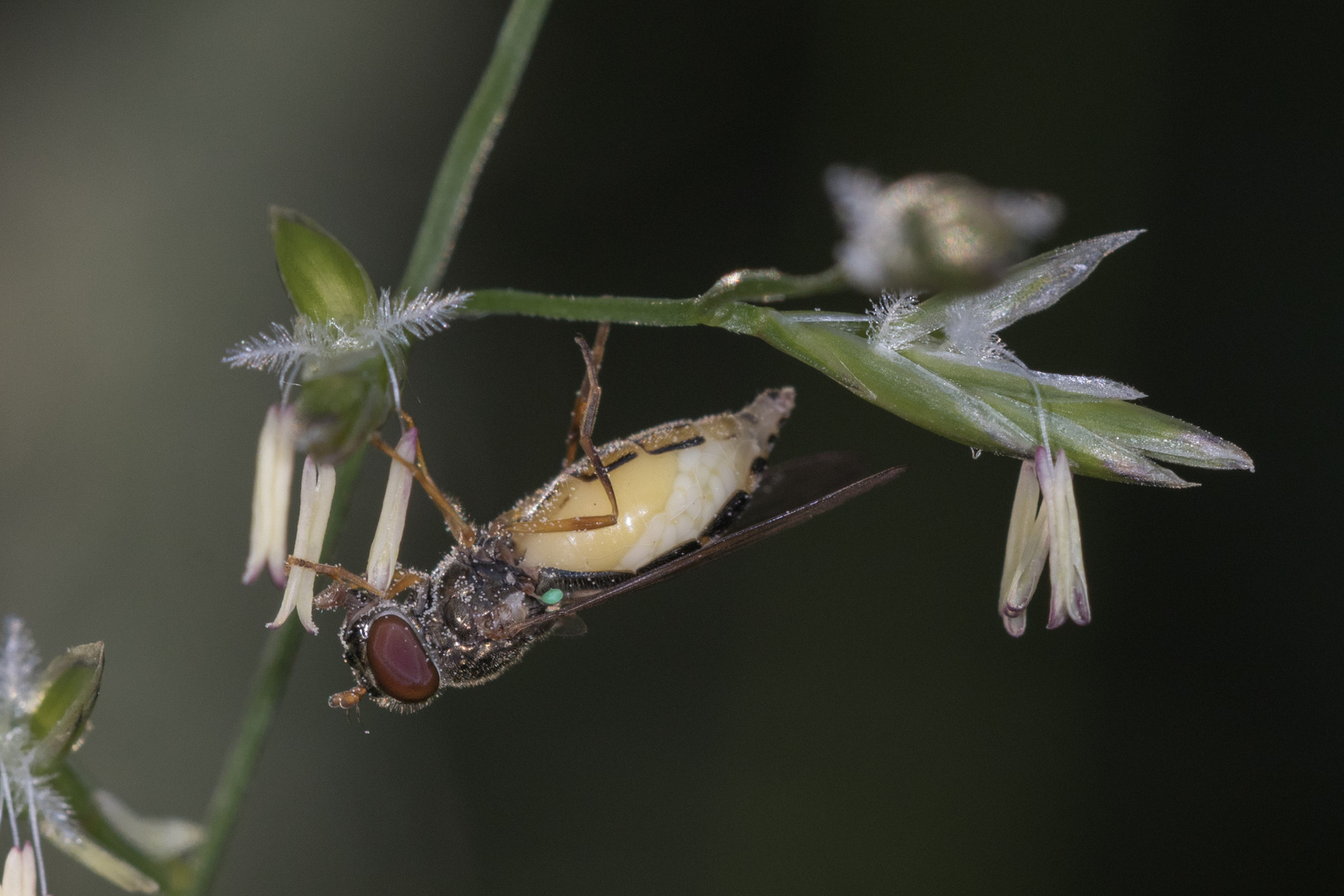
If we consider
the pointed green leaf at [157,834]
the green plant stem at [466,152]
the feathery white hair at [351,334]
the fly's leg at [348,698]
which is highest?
the green plant stem at [466,152]

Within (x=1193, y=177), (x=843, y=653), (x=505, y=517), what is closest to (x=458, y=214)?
(x=505, y=517)

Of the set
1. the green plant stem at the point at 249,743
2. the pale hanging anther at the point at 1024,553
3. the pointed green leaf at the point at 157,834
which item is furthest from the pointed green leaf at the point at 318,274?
the pointed green leaf at the point at 157,834

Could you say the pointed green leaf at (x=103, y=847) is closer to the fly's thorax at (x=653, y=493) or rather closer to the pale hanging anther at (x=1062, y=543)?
the fly's thorax at (x=653, y=493)

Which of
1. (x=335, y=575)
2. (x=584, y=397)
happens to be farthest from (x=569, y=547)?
(x=335, y=575)

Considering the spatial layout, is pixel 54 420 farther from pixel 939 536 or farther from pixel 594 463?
pixel 939 536

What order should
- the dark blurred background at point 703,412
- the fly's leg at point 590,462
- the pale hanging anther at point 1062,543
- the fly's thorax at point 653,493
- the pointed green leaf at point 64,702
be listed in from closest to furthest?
the pale hanging anther at point 1062,543
the pointed green leaf at point 64,702
the fly's leg at point 590,462
the fly's thorax at point 653,493
the dark blurred background at point 703,412

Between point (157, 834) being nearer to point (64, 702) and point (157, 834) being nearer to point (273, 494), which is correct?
point (64, 702)
